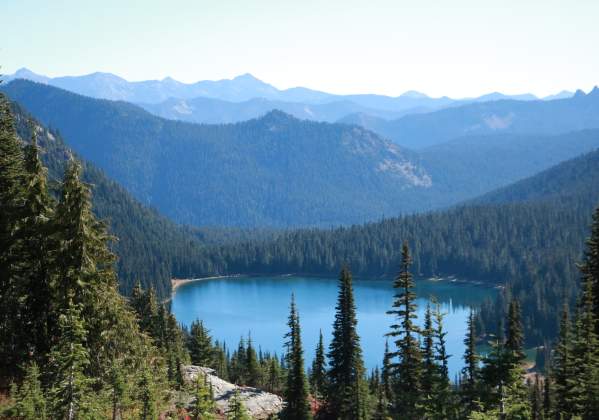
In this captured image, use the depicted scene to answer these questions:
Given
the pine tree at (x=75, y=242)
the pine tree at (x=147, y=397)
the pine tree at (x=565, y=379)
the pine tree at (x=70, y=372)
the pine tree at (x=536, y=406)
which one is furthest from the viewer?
the pine tree at (x=536, y=406)

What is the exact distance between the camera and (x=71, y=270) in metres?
→ 32.0

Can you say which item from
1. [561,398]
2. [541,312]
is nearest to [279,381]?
[561,398]

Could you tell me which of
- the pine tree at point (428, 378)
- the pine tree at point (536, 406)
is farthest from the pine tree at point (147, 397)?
the pine tree at point (536, 406)

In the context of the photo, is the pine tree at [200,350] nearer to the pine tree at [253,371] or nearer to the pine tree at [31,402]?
the pine tree at [253,371]

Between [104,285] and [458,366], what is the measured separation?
400ft

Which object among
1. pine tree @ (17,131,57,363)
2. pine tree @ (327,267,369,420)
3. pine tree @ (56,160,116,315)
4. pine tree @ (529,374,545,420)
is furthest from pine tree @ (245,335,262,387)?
pine tree @ (56,160,116,315)

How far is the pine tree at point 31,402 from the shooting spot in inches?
1041

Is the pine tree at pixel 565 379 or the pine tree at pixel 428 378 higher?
the pine tree at pixel 428 378

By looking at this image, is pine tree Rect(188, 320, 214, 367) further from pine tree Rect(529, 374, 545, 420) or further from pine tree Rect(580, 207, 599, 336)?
pine tree Rect(580, 207, 599, 336)

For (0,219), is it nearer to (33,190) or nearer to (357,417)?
(33,190)

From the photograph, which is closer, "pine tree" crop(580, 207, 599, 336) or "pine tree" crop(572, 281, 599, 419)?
"pine tree" crop(572, 281, 599, 419)

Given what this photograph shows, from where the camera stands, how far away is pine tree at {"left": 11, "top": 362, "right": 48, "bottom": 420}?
26.5m

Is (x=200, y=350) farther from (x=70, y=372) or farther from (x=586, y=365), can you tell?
(x=70, y=372)

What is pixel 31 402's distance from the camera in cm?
2678
